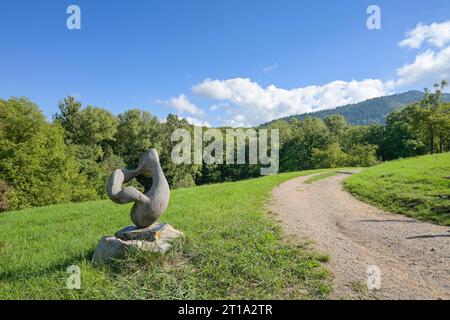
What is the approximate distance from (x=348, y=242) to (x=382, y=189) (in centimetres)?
809

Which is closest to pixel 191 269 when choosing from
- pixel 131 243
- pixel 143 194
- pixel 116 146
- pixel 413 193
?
pixel 131 243

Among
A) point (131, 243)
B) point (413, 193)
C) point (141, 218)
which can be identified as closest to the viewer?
point (131, 243)

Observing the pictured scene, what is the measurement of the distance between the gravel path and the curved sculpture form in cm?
360

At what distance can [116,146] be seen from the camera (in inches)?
1901

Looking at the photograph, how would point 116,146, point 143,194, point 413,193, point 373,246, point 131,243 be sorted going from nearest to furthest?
point 131,243
point 143,194
point 373,246
point 413,193
point 116,146

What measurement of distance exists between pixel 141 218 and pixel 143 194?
0.58 m

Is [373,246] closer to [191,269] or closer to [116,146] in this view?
[191,269]

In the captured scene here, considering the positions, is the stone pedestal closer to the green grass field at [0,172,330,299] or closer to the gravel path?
the green grass field at [0,172,330,299]

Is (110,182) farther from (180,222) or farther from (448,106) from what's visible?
(448,106)

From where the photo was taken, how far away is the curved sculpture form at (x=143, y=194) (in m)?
6.15

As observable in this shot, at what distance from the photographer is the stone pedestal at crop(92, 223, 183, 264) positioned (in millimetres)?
5832

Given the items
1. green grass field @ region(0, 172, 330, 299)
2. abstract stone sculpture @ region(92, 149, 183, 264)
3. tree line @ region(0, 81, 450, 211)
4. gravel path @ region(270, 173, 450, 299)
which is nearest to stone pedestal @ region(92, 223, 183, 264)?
abstract stone sculpture @ region(92, 149, 183, 264)
